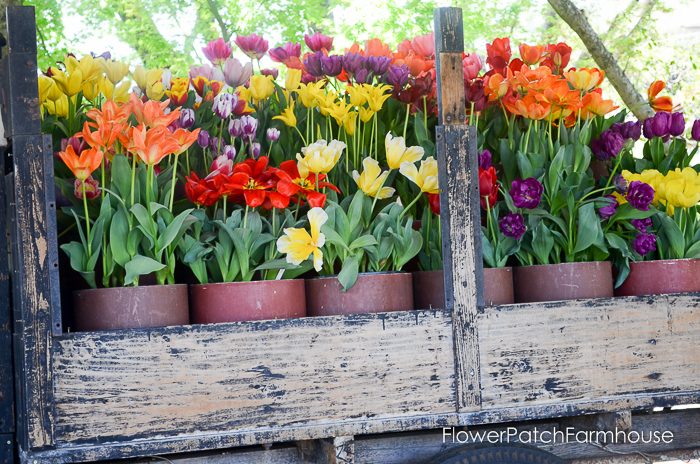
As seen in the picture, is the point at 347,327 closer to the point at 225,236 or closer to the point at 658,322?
the point at 225,236

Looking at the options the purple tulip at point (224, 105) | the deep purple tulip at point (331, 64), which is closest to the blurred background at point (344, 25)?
the deep purple tulip at point (331, 64)

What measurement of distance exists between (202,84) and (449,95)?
79 centimetres

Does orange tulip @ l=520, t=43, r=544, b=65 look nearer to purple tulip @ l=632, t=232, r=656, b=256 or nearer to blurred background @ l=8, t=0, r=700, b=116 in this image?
purple tulip @ l=632, t=232, r=656, b=256

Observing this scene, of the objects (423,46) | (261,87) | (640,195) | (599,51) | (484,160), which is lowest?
(640,195)

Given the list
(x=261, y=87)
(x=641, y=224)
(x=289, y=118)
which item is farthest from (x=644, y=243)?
(x=261, y=87)

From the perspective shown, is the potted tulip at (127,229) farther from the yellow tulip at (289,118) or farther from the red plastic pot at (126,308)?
the yellow tulip at (289,118)

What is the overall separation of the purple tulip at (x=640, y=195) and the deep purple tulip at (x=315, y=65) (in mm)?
866

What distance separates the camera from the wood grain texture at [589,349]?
79.2 inches

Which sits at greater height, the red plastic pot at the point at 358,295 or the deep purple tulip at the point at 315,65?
the deep purple tulip at the point at 315,65

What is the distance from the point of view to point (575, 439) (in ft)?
7.21

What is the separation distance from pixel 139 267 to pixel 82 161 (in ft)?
0.83

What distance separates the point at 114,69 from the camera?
230 centimetres


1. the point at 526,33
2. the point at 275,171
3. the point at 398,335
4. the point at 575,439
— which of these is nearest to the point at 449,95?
the point at 275,171

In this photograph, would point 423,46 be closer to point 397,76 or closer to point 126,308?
point 397,76
